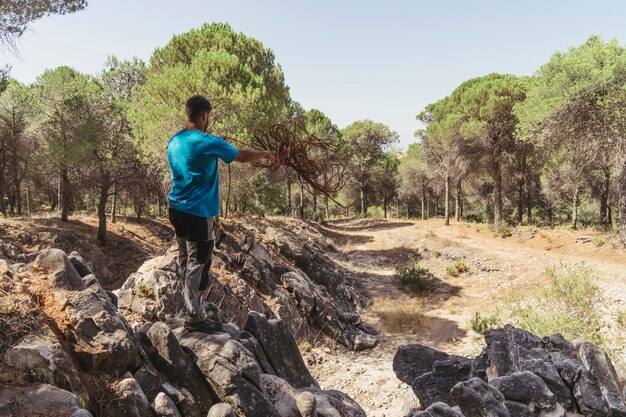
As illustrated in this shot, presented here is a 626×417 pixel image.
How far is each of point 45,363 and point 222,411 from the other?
1856mm

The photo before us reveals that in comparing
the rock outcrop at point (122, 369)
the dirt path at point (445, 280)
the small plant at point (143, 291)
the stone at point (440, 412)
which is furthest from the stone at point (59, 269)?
the dirt path at point (445, 280)

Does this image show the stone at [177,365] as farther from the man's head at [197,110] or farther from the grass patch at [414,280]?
the grass patch at [414,280]

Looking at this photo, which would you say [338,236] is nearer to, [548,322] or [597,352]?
[548,322]

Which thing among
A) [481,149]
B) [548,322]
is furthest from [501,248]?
[548,322]

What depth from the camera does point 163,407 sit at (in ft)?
13.2

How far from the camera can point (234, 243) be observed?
15.1m

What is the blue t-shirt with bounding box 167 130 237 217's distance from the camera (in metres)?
4.39

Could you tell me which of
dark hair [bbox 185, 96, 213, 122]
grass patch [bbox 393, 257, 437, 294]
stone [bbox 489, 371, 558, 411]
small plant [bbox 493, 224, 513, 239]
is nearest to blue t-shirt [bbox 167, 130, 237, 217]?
dark hair [bbox 185, 96, 213, 122]

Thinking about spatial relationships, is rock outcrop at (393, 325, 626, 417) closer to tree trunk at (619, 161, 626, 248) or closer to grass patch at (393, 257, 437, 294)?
grass patch at (393, 257, 437, 294)

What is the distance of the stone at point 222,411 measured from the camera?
4.10m

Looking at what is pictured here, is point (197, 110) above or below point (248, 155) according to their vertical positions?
above

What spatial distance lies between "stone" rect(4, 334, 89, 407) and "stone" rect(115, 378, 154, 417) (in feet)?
1.04

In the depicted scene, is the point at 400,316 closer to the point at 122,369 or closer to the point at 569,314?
the point at 569,314

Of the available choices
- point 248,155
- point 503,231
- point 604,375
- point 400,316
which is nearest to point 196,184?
point 248,155
